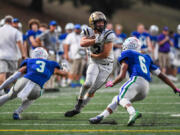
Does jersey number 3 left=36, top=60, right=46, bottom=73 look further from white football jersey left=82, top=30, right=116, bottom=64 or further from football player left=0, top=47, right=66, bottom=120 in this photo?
white football jersey left=82, top=30, right=116, bottom=64

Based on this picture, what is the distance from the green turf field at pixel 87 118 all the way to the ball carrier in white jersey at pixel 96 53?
0.35 metres

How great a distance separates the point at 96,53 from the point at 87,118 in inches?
44.5

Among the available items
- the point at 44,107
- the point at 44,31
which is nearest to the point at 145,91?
the point at 44,107

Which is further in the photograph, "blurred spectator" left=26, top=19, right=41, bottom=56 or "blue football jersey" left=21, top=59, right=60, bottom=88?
"blurred spectator" left=26, top=19, right=41, bottom=56

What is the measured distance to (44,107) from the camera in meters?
9.30

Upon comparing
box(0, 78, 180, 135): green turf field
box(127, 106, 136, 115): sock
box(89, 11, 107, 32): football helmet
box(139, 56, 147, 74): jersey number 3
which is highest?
box(89, 11, 107, 32): football helmet

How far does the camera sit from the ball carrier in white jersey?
791cm

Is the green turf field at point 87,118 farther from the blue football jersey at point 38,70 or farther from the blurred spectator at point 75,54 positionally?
the blurred spectator at point 75,54

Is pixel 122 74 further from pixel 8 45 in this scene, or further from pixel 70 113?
pixel 8 45

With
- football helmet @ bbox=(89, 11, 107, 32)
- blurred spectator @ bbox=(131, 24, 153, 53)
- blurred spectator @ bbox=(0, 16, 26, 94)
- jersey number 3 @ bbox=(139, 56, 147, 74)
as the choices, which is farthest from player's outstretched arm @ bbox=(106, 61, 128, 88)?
blurred spectator @ bbox=(131, 24, 153, 53)

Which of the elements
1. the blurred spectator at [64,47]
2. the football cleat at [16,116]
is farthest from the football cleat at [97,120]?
the blurred spectator at [64,47]

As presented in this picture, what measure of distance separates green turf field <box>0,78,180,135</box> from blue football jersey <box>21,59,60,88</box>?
62cm

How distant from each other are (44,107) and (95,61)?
5.33ft

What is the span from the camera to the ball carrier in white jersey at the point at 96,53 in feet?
26.0
